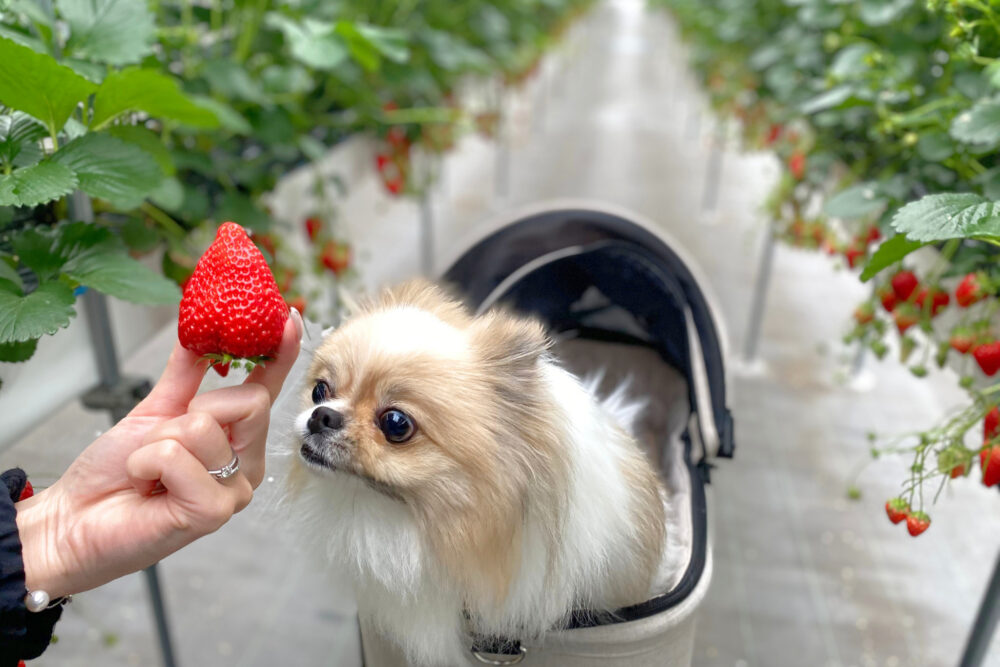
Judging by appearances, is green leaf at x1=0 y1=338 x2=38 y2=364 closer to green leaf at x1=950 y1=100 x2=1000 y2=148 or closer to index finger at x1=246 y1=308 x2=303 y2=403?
index finger at x1=246 y1=308 x2=303 y2=403

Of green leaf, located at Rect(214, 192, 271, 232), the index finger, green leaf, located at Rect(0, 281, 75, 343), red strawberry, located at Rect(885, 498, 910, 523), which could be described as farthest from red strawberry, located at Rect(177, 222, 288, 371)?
green leaf, located at Rect(214, 192, 271, 232)

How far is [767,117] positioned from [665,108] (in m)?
4.08

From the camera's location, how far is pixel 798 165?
2047 mm

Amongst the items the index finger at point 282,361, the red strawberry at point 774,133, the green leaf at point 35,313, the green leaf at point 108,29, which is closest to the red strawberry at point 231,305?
the index finger at point 282,361

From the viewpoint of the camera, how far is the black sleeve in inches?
25.9

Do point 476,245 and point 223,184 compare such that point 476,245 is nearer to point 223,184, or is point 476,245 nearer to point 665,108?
point 223,184

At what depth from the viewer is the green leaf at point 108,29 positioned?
0.94 metres

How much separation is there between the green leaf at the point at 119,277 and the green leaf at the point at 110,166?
0.22ft

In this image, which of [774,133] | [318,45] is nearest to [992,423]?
[318,45]

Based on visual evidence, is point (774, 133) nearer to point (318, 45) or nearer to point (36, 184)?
point (318, 45)

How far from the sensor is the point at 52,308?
2.48ft

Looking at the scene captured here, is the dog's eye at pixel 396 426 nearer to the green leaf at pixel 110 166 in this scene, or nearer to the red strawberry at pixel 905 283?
the green leaf at pixel 110 166

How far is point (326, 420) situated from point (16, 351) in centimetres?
42

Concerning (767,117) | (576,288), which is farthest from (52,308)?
(767,117)
